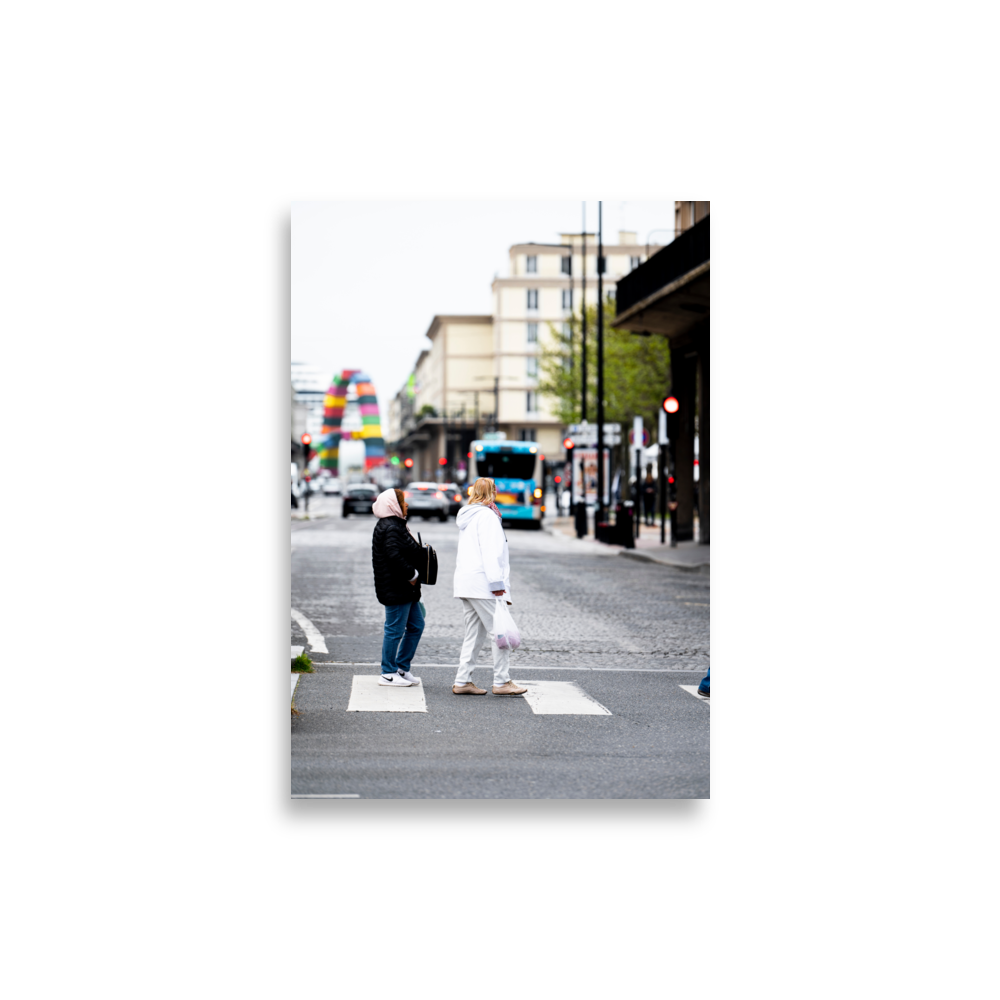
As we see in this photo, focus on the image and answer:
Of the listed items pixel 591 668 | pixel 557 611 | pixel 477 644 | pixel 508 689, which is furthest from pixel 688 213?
pixel 508 689

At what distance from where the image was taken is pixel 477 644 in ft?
36.1

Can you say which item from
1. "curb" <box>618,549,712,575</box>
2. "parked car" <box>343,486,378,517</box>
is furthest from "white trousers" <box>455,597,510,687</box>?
"parked car" <box>343,486,378,517</box>

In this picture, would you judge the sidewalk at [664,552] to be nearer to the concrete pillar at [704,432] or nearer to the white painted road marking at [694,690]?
the concrete pillar at [704,432]

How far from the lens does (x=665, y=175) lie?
19.8 feet

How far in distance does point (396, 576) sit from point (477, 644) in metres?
0.85

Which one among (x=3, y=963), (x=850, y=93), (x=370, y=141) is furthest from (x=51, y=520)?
(x=850, y=93)

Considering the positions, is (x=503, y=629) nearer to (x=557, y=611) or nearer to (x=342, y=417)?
(x=557, y=611)

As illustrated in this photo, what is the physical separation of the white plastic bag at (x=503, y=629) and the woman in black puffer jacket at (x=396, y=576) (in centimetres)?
74

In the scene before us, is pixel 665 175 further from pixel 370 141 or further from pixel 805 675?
pixel 805 675

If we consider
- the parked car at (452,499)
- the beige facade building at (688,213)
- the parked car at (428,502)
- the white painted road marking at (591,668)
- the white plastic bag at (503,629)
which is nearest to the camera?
the white plastic bag at (503,629)

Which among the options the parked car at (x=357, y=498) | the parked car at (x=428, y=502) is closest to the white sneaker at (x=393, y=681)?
the parked car at (x=428, y=502)

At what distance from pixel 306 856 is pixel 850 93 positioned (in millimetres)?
3749

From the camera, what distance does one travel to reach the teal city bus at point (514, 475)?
46.8m

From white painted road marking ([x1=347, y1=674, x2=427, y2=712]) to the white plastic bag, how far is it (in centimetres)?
73
